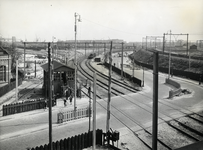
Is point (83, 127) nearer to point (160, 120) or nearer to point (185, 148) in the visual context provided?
point (160, 120)

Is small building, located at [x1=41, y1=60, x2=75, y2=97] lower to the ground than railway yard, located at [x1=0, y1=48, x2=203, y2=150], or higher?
higher

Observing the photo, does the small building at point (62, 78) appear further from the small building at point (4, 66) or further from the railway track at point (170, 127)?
the small building at point (4, 66)

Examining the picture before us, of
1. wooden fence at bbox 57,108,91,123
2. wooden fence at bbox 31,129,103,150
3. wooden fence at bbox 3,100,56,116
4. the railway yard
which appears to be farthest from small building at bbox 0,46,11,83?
wooden fence at bbox 31,129,103,150

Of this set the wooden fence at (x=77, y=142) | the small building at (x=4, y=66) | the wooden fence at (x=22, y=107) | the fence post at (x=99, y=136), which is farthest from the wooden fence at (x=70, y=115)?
the small building at (x=4, y=66)

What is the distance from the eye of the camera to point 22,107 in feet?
61.5

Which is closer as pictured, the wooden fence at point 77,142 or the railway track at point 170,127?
the wooden fence at point 77,142

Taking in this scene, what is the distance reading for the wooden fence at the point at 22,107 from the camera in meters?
17.9

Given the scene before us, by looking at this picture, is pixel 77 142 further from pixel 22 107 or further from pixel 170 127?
pixel 22 107

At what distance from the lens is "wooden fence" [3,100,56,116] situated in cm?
1791

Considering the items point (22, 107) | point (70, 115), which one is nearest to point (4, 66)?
point (22, 107)

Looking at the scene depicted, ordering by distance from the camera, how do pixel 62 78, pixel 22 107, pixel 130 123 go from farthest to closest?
pixel 62 78 → pixel 22 107 → pixel 130 123

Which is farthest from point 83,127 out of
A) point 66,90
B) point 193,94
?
point 193,94

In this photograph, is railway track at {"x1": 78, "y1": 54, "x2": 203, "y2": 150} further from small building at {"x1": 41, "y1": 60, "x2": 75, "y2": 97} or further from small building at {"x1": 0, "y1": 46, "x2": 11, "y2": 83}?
small building at {"x1": 0, "y1": 46, "x2": 11, "y2": 83}

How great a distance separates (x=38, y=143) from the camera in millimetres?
12922
